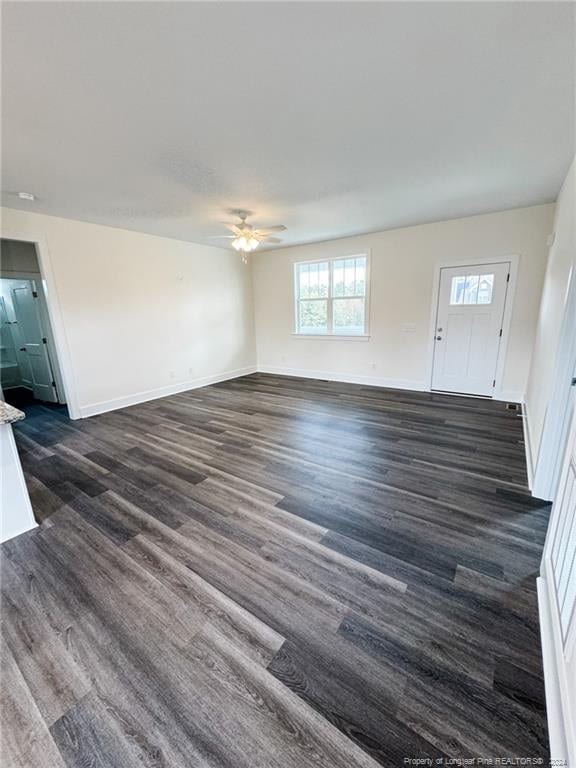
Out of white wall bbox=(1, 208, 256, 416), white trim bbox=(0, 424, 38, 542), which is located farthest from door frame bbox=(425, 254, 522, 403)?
white trim bbox=(0, 424, 38, 542)

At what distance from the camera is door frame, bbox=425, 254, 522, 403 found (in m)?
4.32

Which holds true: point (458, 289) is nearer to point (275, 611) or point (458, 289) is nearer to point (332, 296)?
point (332, 296)

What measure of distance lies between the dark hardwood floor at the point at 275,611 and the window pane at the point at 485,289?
2527 millimetres

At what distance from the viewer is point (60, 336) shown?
164 inches

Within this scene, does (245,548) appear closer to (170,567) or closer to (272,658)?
(170,567)

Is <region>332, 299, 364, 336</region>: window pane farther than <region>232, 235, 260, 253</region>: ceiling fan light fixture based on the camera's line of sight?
Yes

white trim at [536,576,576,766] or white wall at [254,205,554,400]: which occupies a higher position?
white wall at [254,205,554,400]

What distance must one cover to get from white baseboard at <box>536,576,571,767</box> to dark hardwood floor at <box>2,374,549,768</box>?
0.11 feet

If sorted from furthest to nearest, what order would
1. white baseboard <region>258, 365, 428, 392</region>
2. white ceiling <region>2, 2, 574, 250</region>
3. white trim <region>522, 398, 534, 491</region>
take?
white baseboard <region>258, 365, 428, 392</region> < white trim <region>522, 398, 534, 491</region> < white ceiling <region>2, 2, 574, 250</region>

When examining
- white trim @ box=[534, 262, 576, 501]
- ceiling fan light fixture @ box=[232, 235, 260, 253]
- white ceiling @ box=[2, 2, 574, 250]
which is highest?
white ceiling @ box=[2, 2, 574, 250]

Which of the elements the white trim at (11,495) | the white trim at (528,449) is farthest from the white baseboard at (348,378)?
the white trim at (11,495)

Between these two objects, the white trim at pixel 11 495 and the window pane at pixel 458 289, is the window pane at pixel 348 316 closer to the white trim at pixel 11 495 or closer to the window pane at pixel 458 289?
the window pane at pixel 458 289

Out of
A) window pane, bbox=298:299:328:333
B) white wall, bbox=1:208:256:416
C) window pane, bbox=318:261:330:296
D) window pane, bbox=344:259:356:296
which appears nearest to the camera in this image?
white wall, bbox=1:208:256:416

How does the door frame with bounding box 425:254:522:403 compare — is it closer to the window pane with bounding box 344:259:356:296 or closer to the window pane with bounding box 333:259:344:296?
the window pane with bounding box 344:259:356:296
